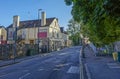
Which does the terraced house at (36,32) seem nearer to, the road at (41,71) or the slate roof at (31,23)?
the slate roof at (31,23)

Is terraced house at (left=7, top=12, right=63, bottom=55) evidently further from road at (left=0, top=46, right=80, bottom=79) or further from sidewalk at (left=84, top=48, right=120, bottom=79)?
sidewalk at (left=84, top=48, right=120, bottom=79)

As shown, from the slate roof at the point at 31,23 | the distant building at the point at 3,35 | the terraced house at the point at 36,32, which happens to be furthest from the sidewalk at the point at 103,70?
the distant building at the point at 3,35

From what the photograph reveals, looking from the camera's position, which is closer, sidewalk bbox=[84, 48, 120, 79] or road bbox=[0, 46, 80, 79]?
sidewalk bbox=[84, 48, 120, 79]

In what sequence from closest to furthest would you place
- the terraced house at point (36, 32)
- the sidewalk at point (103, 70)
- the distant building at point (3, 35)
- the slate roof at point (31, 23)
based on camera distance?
the sidewalk at point (103, 70) → the terraced house at point (36, 32) → the slate roof at point (31, 23) → the distant building at point (3, 35)

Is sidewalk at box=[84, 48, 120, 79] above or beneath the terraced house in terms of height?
A: beneath

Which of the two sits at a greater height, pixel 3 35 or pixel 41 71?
pixel 3 35

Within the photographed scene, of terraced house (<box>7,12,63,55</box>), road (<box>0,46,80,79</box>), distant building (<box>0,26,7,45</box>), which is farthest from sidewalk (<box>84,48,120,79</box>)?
distant building (<box>0,26,7,45</box>)

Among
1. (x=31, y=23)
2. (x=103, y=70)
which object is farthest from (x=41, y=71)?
(x=31, y=23)

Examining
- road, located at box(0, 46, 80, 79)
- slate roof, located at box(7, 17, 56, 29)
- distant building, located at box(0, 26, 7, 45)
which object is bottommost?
road, located at box(0, 46, 80, 79)

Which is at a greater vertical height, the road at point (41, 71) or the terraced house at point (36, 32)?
the terraced house at point (36, 32)

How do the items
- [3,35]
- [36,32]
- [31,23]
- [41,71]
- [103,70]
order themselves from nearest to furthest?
[41,71], [103,70], [36,32], [31,23], [3,35]

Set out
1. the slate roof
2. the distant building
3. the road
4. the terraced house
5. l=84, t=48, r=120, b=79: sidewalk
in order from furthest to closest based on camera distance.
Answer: the distant building → the slate roof → the terraced house → the road → l=84, t=48, r=120, b=79: sidewalk

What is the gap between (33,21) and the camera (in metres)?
83.6

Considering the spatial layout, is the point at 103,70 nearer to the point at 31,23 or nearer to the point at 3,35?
the point at 31,23
